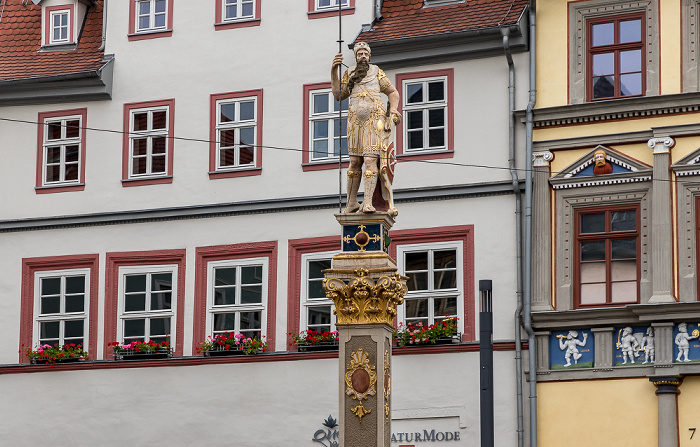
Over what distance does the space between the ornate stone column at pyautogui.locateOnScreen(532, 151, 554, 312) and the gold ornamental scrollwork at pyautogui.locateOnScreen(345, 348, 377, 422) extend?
823 cm

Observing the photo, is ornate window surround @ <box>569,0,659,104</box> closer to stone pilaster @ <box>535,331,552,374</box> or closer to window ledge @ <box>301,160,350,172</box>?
stone pilaster @ <box>535,331,552,374</box>

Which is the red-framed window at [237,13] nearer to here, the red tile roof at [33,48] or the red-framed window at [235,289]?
the red tile roof at [33,48]

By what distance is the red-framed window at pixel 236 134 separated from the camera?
1141 inches

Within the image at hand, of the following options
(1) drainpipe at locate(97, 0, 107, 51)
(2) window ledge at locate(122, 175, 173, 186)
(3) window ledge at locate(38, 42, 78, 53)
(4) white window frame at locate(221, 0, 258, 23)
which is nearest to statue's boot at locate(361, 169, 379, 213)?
(2) window ledge at locate(122, 175, 173, 186)

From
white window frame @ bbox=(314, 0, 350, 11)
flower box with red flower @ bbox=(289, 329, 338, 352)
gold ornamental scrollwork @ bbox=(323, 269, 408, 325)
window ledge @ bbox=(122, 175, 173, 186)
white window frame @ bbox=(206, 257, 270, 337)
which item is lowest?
Answer: flower box with red flower @ bbox=(289, 329, 338, 352)

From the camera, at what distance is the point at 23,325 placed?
97.8ft

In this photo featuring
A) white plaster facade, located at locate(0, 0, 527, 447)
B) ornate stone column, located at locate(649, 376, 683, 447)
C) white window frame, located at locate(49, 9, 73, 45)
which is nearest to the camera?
ornate stone column, located at locate(649, 376, 683, 447)

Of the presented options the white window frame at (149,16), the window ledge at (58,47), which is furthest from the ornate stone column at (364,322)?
the window ledge at (58,47)

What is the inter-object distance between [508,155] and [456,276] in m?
2.18

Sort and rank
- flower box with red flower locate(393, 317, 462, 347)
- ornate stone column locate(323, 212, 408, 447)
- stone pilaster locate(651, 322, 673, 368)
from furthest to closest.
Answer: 1. flower box with red flower locate(393, 317, 462, 347)
2. stone pilaster locate(651, 322, 673, 368)
3. ornate stone column locate(323, 212, 408, 447)

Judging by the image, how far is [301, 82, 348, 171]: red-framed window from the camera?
2838 cm

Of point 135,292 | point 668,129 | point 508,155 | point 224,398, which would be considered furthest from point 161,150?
point 668,129

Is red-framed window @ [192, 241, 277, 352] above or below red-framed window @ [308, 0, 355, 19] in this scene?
below

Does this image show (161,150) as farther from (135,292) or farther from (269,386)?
(269,386)
